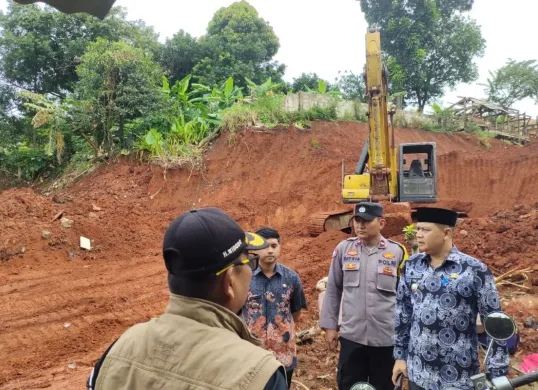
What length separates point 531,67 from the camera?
2934 centimetres

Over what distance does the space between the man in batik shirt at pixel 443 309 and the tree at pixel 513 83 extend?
101 feet

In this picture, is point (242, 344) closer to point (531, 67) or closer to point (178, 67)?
point (178, 67)

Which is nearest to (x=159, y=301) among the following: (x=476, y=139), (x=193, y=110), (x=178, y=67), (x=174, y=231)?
(x=174, y=231)

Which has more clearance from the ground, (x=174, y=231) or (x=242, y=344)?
(x=174, y=231)

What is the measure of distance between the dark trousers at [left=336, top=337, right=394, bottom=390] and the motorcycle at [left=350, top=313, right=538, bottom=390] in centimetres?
133

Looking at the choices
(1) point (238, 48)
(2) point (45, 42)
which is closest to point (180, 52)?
(1) point (238, 48)

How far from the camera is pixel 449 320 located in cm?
288

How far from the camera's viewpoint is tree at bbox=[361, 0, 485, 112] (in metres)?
26.2

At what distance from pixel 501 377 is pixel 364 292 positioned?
1.92 metres

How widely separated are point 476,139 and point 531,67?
9743 mm

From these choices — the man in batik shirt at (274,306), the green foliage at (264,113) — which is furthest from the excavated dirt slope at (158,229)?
the man in batik shirt at (274,306)

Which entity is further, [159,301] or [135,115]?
[135,115]

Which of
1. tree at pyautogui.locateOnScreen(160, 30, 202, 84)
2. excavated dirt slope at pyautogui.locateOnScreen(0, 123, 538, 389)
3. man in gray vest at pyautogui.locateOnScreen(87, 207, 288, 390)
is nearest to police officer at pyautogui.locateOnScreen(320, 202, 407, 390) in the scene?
excavated dirt slope at pyautogui.locateOnScreen(0, 123, 538, 389)

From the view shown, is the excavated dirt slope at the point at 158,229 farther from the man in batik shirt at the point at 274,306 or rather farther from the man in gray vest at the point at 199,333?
the man in gray vest at the point at 199,333
